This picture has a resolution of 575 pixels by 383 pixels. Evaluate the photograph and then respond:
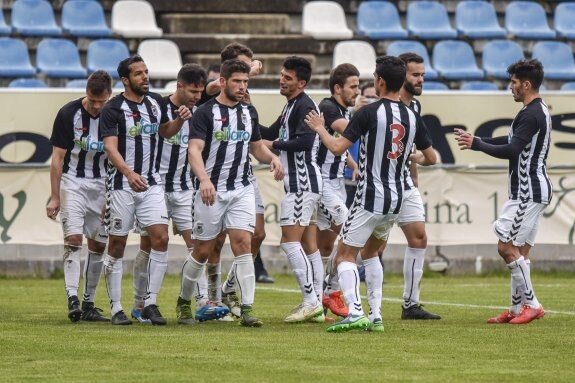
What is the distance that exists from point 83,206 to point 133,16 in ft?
32.2

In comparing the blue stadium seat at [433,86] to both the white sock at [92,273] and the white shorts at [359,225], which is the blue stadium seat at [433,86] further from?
the white shorts at [359,225]

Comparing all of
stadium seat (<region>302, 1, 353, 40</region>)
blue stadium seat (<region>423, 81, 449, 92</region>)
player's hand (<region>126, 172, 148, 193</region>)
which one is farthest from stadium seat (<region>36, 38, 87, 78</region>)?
player's hand (<region>126, 172, 148, 193</region>)

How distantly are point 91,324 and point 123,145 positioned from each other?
152 centimetres

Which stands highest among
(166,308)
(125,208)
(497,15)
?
(497,15)

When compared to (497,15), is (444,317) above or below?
below

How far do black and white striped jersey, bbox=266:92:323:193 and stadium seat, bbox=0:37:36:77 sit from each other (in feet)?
28.3

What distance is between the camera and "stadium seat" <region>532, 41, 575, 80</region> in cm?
2203

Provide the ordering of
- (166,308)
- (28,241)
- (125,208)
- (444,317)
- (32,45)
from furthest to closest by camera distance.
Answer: (32,45)
(28,241)
(166,308)
(444,317)
(125,208)

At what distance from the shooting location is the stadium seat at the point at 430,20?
72.7 feet

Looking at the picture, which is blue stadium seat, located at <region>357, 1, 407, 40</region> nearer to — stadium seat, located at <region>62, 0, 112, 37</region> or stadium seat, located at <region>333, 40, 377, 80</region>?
stadium seat, located at <region>333, 40, 377, 80</region>

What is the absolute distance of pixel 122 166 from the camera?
35.9 ft

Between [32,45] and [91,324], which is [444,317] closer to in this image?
[91,324]

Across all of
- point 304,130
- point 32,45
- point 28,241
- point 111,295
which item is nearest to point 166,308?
point 111,295

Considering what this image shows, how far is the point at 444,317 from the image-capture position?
12.2m
